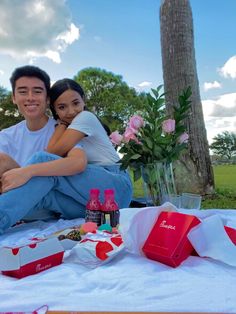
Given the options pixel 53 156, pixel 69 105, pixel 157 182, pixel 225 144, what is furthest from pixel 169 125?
pixel 225 144

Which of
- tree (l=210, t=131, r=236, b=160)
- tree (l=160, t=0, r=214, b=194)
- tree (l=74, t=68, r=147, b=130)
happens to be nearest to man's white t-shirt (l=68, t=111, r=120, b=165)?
tree (l=160, t=0, r=214, b=194)

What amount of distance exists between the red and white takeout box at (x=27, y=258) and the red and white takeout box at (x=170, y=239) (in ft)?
1.06

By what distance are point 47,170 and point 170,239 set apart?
922mm

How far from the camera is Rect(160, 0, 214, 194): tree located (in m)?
4.53

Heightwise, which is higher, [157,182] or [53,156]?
[53,156]

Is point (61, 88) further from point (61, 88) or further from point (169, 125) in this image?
point (169, 125)

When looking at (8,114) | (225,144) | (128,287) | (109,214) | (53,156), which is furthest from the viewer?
(225,144)

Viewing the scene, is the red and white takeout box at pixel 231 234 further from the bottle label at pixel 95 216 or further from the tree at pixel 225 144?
the tree at pixel 225 144

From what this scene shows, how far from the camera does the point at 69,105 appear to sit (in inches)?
96.9

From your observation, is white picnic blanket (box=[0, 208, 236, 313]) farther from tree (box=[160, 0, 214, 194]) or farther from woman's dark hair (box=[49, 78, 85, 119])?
tree (box=[160, 0, 214, 194])

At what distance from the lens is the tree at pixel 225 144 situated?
43.9 metres

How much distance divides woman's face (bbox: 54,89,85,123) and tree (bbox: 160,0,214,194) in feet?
7.25

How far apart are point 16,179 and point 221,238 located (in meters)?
1.08

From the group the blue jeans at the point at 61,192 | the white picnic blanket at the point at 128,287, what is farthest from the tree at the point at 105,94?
the white picnic blanket at the point at 128,287
